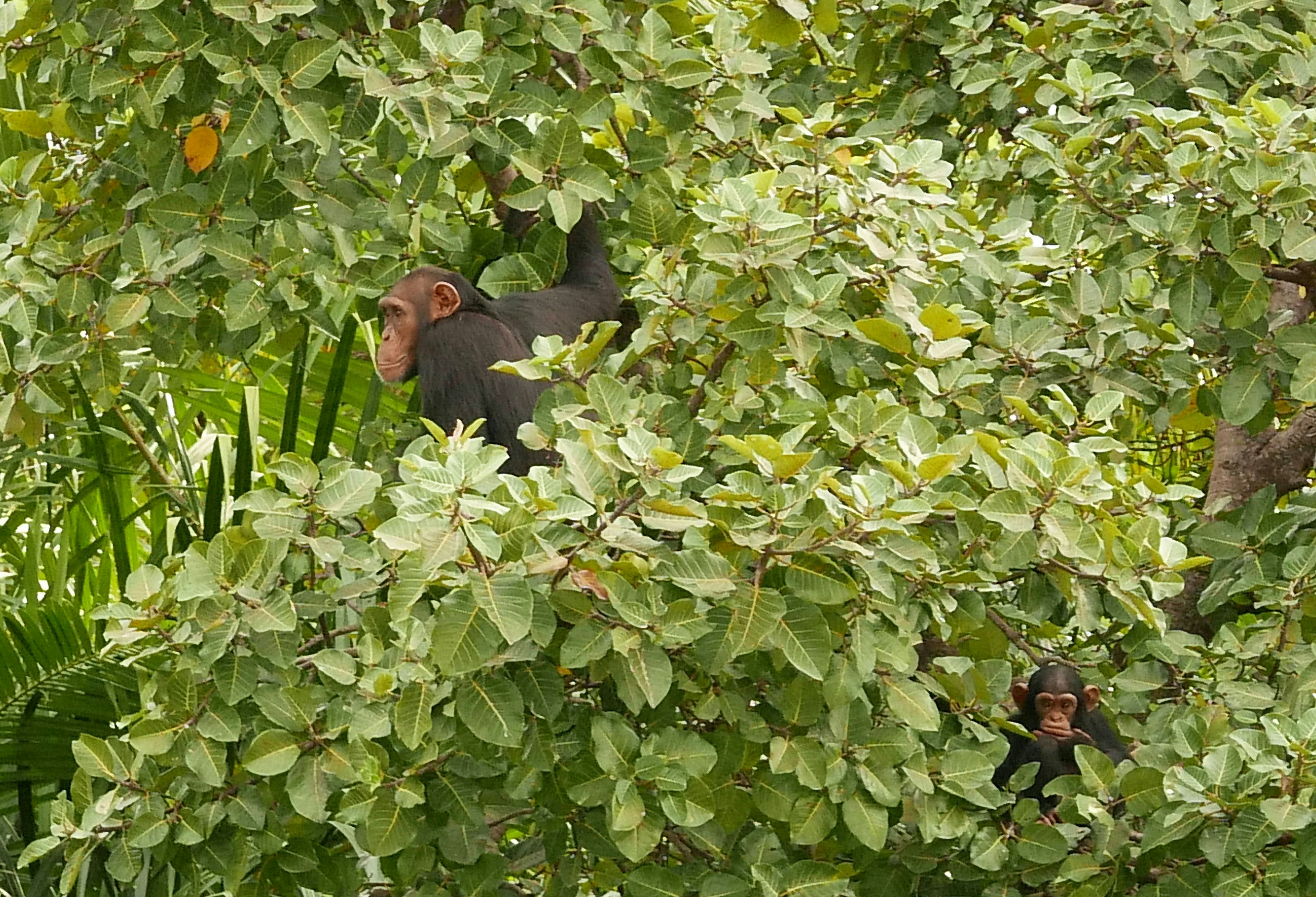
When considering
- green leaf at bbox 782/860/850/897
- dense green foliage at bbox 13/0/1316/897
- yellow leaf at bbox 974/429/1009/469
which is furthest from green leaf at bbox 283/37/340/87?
green leaf at bbox 782/860/850/897

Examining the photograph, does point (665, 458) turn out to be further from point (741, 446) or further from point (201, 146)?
point (201, 146)

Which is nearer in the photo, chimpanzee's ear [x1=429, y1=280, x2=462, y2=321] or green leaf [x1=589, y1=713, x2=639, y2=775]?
green leaf [x1=589, y1=713, x2=639, y2=775]

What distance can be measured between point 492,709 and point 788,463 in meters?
0.43

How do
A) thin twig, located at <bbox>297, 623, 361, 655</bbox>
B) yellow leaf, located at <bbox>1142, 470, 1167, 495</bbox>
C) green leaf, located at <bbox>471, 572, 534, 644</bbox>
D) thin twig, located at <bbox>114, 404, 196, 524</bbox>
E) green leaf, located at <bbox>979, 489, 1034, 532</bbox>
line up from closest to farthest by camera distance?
green leaf, located at <bbox>471, 572, 534, 644</bbox> → green leaf, located at <bbox>979, 489, 1034, 532</bbox> → thin twig, located at <bbox>297, 623, 361, 655</bbox> → yellow leaf, located at <bbox>1142, 470, 1167, 495</bbox> → thin twig, located at <bbox>114, 404, 196, 524</bbox>

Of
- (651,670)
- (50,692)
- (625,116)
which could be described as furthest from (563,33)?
(50,692)

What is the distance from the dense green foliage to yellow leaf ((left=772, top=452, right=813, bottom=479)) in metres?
Answer: 0.01

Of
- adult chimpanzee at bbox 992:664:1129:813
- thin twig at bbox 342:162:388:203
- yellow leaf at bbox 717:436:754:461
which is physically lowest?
adult chimpanzee at bbox 992:664:1129:813

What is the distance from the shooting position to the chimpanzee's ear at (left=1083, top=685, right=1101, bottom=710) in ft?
9.51

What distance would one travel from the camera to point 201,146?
2387 millimetres

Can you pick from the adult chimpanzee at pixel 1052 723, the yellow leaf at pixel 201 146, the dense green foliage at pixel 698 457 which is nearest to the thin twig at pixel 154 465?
the dense green foliage at pixel 698 457

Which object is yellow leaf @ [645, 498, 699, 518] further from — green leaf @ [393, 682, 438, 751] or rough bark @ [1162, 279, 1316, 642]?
rough bark @ [1162, 279, 1316, 642]

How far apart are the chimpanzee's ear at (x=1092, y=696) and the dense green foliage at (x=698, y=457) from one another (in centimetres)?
5

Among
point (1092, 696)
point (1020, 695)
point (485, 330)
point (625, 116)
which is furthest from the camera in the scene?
point (1020, 695)

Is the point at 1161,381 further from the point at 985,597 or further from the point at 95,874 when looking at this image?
the point at 95,874
